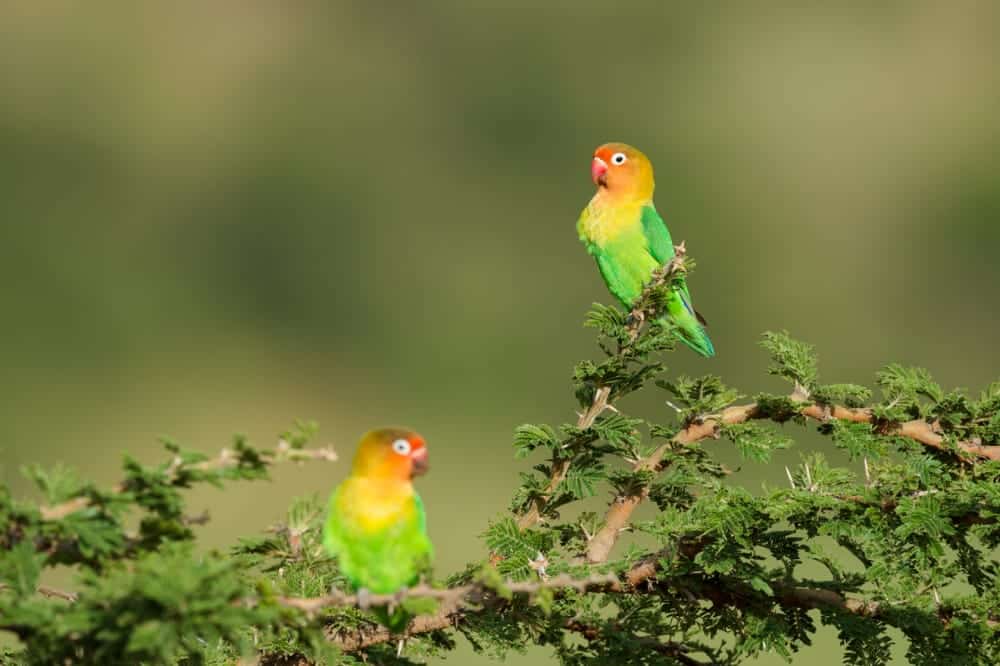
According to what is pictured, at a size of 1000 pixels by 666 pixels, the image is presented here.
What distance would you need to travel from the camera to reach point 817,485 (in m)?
2.49

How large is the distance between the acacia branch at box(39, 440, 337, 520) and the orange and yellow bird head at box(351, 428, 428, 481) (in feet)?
2.15

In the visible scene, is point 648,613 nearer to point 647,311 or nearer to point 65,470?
point 647,311

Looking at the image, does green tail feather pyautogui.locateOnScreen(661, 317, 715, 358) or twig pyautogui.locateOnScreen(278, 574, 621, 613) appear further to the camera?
green tail feather pyautogui.locateOnScreen(661, 317, 715, 358)

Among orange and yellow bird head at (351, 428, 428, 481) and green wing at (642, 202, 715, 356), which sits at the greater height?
green wing at (642, 202, 715, 356)

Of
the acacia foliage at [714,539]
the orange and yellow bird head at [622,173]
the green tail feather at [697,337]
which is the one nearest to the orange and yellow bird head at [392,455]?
the acacia foliage at [714,539]

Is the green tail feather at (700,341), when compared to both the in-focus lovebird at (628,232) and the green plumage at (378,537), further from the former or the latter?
the green plumage at (378,537)

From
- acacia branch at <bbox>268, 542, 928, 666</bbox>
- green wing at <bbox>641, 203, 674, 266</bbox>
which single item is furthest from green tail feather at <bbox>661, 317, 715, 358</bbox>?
acacia branch at <bbox>268, 542, 928, 666</bbox>

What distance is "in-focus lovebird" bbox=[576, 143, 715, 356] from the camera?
4.65 meters

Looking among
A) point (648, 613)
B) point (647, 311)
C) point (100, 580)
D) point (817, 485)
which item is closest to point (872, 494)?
point (817, 485)

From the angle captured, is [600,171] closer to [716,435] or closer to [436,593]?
[716,435]

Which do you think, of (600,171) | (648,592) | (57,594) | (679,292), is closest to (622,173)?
(600,171)

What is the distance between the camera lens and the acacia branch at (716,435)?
104 inches

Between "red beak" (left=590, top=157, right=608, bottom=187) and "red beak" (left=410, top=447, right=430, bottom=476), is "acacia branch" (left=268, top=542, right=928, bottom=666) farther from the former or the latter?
Result: "red beak" (left=590, top=157, right=608, bottom=187)

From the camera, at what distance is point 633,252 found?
15.3 ft
